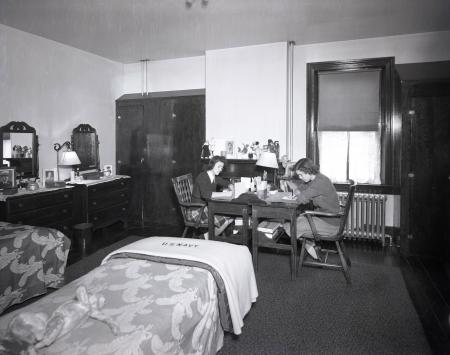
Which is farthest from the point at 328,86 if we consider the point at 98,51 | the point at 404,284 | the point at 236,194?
the point at 98,51

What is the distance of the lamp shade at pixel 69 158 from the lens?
532 cm

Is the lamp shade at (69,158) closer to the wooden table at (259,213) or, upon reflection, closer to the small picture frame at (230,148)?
the small picture frame at (230,148)

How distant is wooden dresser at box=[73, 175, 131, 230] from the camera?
17.2 ft

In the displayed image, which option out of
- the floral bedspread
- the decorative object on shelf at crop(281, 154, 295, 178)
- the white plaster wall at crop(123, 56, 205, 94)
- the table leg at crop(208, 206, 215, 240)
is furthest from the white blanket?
the white plaster wall at crop(123, 56, 205, 94)

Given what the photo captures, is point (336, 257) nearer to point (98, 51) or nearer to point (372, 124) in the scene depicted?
point (372, 124)

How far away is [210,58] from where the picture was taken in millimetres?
5848

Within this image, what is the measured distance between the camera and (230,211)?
4.12 meters

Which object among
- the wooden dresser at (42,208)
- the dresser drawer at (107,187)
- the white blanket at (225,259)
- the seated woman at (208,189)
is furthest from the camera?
the dresser drawer at (107,187)

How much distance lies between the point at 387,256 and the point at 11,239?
14.2 feet

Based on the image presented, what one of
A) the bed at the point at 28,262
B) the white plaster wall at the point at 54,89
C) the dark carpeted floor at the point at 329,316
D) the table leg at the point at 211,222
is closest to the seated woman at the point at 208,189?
the table leg at the point at 211,222

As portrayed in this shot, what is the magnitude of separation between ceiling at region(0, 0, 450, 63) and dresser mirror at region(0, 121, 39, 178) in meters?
1.36

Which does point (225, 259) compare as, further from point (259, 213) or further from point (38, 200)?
point (38, 200)

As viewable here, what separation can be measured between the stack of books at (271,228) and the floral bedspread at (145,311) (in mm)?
1835

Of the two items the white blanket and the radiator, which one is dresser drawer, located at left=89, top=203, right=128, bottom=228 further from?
the radiator
